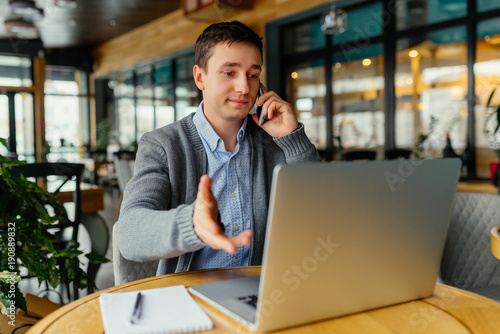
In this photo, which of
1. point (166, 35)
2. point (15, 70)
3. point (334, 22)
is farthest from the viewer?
point (15, 70)

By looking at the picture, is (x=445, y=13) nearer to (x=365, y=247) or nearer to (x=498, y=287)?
(x=498, y=287)

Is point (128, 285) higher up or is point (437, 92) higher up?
point (437, 92)

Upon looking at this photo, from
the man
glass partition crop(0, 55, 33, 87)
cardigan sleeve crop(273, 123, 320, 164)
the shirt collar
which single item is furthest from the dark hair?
glass partition crop(0, 55, 33, 87)

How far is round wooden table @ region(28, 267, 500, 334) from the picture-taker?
2.62 ft

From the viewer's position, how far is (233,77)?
4.30ft

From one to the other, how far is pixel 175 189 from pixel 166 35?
342 inches

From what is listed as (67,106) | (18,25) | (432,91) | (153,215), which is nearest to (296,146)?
(153,215)

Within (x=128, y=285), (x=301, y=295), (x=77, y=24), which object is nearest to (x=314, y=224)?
(x=301, y=295)

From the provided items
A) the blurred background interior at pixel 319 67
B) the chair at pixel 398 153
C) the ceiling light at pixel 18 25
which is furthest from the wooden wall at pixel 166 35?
the ceiling light at pixel 18 25

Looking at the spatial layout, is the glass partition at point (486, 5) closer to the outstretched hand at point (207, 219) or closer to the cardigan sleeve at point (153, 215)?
the cardigan sleeve at point (153, 215)

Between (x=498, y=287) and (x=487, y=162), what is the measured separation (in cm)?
364

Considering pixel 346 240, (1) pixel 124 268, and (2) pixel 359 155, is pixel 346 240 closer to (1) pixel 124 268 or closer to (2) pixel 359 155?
(1) pixel 124 268

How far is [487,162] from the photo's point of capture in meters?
5.01

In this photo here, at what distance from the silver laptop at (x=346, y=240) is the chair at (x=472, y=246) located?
41.6 inches
